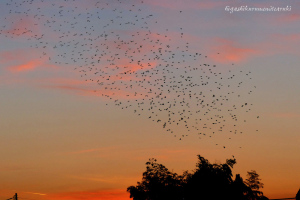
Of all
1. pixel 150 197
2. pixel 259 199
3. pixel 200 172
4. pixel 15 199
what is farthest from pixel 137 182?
pixel 15 199

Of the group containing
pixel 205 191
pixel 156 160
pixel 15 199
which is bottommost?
pixel 15 199

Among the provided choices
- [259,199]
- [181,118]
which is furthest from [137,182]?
[181,118]

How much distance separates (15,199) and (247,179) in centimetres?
6931

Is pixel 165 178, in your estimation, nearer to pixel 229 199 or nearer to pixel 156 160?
pixel 156 160

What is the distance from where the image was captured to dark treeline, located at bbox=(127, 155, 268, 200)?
130 m

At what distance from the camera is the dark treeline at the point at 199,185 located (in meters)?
130

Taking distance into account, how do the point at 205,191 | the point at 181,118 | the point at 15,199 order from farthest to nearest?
1. the point at 205,191
2. the point at 15,199
3. the point at 181,118

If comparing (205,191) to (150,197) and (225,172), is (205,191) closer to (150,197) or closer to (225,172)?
(225,172)

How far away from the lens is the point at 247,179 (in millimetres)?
138125

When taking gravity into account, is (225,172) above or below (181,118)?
above

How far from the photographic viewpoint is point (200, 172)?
13388cm

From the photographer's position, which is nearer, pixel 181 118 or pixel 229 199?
pixel 181 118

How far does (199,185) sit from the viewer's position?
428ft

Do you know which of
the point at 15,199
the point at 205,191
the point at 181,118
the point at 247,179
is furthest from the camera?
the point at 247,179
